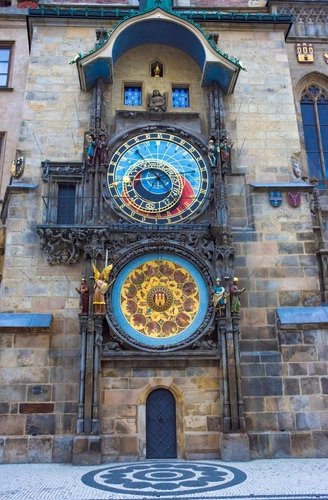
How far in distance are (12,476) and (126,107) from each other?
963cm

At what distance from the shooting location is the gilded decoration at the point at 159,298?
37.4 ft

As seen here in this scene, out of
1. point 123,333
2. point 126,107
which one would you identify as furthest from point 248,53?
point 123,333

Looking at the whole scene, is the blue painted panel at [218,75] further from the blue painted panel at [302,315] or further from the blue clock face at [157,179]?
the blue painted panel at [302,315]

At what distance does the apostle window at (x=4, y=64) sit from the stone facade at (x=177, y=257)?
3.11 meters

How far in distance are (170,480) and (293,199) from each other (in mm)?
7678

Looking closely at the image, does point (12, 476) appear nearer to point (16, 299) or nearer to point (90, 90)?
point (16, 299)

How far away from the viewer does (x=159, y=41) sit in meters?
14.3

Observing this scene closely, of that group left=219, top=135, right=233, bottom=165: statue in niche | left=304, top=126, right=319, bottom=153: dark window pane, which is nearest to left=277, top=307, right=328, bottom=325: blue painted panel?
left=219, top=135, right=233, bottom=165: statue in niche

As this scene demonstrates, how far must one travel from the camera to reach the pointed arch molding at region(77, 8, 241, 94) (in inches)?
516

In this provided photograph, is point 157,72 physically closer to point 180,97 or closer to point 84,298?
point 180,97

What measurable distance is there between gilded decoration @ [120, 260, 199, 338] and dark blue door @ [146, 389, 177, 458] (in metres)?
1.40

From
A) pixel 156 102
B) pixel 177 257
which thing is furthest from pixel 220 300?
pixel 156 102

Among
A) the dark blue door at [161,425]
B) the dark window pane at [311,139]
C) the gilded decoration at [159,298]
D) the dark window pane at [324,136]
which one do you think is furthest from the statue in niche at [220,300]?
the dark window pane at [324,136]

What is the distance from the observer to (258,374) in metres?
11.0
